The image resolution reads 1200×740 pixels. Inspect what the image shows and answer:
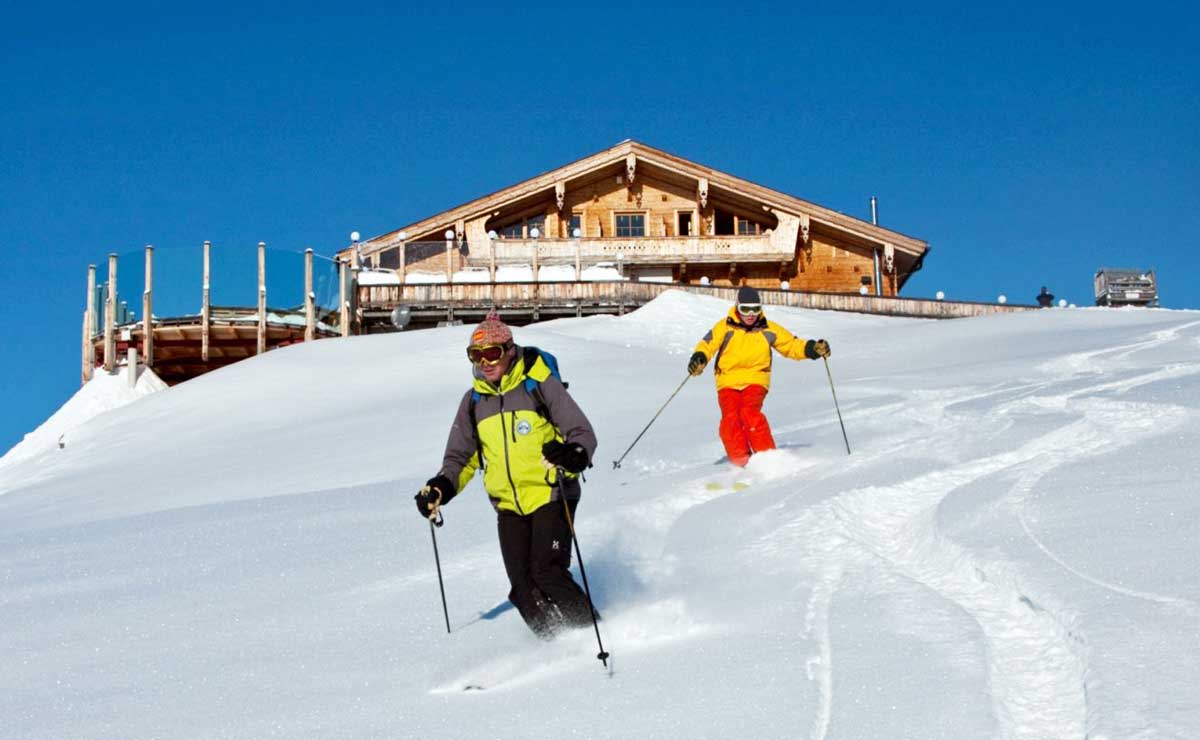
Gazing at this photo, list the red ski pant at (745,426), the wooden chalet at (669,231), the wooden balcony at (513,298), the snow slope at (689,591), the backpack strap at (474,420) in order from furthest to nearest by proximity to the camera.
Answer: the wooden chalet at (669,231) → the wooden balcony at (513,298) → the red ski pant at (745,426) → the backpack strap at (474,420) → the snow slope at (689,591)

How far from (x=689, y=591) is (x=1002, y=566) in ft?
4.87

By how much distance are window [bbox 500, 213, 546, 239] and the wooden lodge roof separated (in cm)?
83

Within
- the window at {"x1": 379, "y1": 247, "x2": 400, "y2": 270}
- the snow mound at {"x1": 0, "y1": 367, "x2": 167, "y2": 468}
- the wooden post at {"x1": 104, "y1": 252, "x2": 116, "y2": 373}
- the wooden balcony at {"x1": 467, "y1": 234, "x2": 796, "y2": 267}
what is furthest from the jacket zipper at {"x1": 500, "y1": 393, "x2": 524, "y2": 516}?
the wooden balcony at {"x1": 467, "y1": 234, "x2": 796, "y2": 267}

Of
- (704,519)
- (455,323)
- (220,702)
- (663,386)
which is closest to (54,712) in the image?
(220,702)

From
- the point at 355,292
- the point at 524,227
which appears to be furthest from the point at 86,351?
the point at 524,227

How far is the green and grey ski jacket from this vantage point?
5.73 meters

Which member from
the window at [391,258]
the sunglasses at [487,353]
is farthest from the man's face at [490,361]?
the window at [391,258]

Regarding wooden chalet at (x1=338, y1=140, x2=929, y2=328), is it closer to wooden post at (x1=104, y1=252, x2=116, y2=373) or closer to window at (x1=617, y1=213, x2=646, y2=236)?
window at (x1=617, y1=213, x2=646, y2=236)

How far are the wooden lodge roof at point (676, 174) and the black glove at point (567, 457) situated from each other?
28.6 metres

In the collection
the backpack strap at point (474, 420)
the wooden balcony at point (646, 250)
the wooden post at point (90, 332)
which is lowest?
the backpack strap at point (474, 420)

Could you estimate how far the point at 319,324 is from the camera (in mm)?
25609

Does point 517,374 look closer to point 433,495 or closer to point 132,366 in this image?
point 433,495

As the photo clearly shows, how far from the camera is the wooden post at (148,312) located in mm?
23797

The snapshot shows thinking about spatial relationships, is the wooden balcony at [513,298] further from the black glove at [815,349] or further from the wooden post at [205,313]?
the black glove at [815,349]
